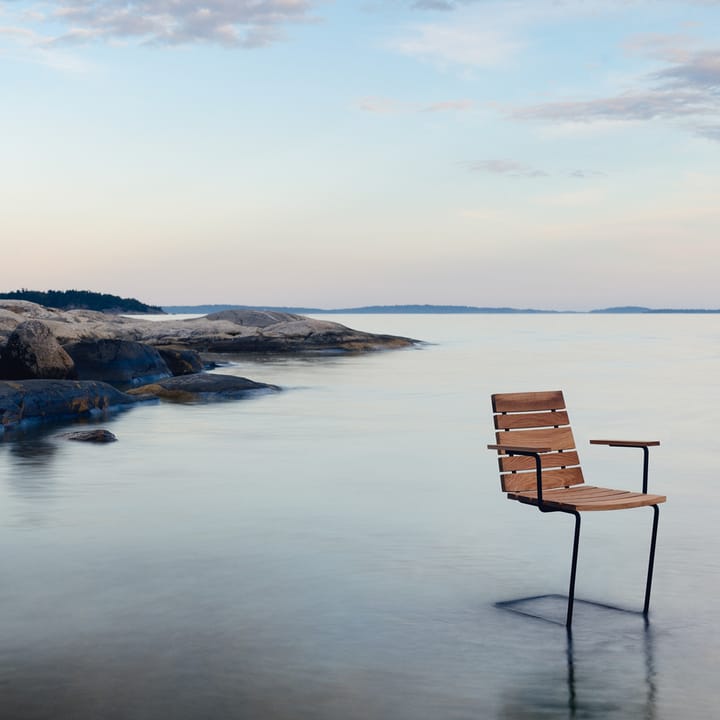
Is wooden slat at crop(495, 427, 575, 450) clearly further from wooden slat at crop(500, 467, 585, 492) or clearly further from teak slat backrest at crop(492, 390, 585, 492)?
wooden slat at crop(500, 467, 585, 492)

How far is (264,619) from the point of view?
6113 mm

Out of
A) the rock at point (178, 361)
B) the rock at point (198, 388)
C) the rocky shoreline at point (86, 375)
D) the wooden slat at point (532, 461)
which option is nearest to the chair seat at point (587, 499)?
the wooden slat at point (532, 461)

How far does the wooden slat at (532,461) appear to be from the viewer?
22.5ft

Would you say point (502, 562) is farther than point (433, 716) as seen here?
Yes

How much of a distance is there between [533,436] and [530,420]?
0.11 metres

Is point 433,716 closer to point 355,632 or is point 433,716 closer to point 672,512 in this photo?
point 355,632

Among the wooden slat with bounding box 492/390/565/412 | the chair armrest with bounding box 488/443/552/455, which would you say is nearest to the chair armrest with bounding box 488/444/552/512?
the chair armrest with bounding box 488/443/552/455

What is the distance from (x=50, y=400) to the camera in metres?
18.5

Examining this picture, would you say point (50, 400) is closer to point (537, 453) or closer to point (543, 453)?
point (543, 453)

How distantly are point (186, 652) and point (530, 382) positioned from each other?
27.2 m

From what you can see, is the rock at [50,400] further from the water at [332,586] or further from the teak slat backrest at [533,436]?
the teak slat backrest at [533,436]

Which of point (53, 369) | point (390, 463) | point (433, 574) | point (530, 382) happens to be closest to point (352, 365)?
point (530, 382)

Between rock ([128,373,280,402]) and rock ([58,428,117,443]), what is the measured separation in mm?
6619

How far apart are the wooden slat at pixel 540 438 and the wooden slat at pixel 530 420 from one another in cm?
3
